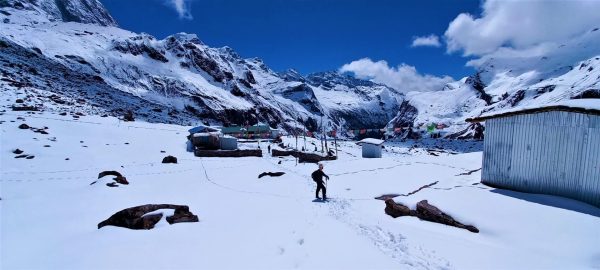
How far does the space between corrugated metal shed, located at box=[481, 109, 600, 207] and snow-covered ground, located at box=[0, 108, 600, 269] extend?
0.69 meters

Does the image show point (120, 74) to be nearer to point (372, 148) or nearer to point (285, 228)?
point (372, 148)

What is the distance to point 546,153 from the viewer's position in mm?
10438

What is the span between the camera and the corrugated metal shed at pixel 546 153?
9.41 m

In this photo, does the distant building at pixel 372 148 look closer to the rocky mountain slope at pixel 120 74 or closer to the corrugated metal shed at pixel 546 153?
the corrugated metal shed at pixel 546 153

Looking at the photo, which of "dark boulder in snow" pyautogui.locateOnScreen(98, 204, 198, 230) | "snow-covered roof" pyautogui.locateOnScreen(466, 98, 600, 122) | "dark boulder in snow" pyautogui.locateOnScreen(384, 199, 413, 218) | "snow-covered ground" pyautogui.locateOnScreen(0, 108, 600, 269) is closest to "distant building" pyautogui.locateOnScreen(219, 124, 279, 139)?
"snow-covered ground" pyautogui.locateOnScreen(0, 108, 600, 269)

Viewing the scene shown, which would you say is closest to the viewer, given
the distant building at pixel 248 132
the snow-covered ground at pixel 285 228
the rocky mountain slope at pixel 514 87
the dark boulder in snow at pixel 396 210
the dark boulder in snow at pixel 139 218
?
the snow-covered ground at pixel 285 228

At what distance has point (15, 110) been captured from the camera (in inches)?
1246

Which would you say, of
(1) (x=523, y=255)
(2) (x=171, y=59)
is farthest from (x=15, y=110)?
(2) (x=171, y=59)

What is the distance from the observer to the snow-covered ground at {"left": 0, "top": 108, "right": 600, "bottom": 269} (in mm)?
6555

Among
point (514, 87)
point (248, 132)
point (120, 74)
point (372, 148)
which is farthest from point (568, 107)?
point (514, 87)

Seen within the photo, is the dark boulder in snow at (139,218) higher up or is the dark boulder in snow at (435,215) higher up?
the dark boulder in snow at (139,218)

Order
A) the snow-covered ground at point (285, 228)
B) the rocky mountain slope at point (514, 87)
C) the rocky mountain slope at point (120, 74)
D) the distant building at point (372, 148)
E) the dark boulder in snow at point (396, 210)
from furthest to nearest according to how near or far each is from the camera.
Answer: the rocky mountain slope at point (514, 87) < the rocky mountain slope at point (120, 74) < the distant building at point (372, 148) < the dark boulder in snow at point (396, 210) < the snow-covered ground at point (285, 228)


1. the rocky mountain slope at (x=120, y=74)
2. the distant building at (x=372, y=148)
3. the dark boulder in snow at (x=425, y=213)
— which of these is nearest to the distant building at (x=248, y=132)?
the rocky mountain slope at (x=120, y=74)

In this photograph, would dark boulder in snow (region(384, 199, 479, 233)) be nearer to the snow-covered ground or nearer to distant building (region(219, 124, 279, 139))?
the snow-covered ground
